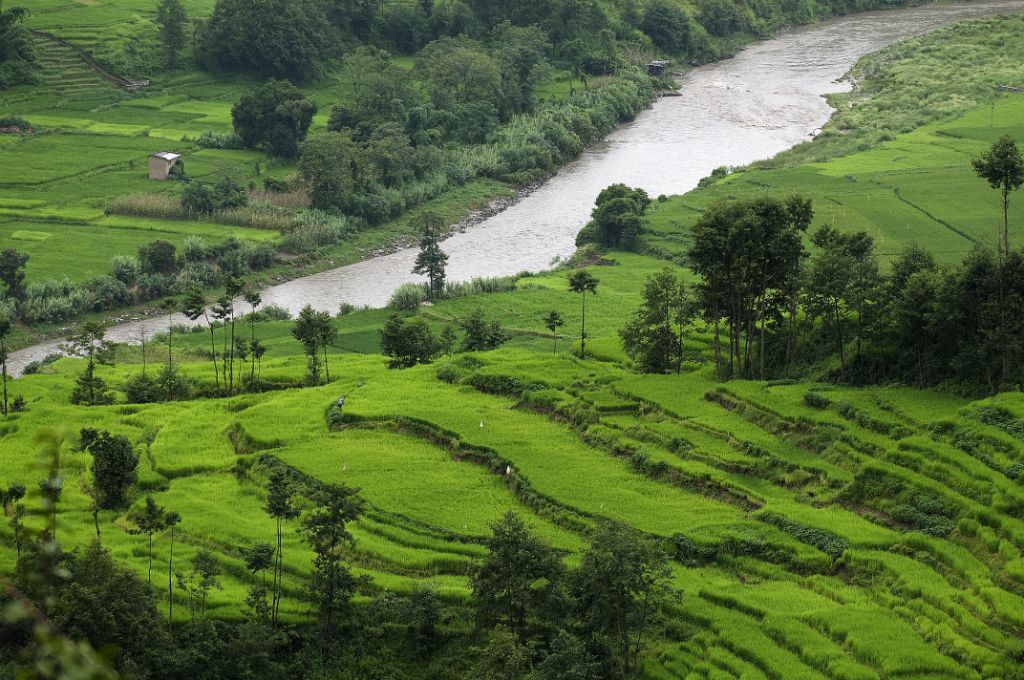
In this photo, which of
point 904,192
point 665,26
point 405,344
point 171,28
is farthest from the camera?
point 665,26

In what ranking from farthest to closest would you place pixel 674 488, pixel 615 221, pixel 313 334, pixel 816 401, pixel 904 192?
pixel 904 192 < pixel 615 221 < pixel 313 334 < pixel 816 401 < pixel 674 488

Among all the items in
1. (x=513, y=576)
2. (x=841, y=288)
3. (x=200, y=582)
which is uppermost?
(x=841, y=288)

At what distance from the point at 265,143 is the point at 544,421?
50715mm

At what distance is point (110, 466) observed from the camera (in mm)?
36344

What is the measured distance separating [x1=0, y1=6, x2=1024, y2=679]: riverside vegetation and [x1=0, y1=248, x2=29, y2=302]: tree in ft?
23.6

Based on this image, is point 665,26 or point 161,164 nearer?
point 161,164

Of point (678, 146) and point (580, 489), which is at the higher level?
point (678, 146)

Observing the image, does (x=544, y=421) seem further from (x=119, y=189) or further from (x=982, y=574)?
(x=119, y=189)

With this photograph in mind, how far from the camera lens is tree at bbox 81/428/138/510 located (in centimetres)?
3606

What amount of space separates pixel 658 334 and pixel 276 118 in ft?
157

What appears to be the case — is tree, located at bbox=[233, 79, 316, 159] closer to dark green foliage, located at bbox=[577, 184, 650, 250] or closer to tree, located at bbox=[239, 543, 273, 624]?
dark green foliage, located at bbox=[577, 184, 650, 250]

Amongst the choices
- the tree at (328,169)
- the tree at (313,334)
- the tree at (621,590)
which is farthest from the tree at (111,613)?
the tree at (328,169)

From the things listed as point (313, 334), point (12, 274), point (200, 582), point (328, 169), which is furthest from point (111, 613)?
point (328, 169)

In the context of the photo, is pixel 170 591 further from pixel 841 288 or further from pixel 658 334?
pixel 841 288
